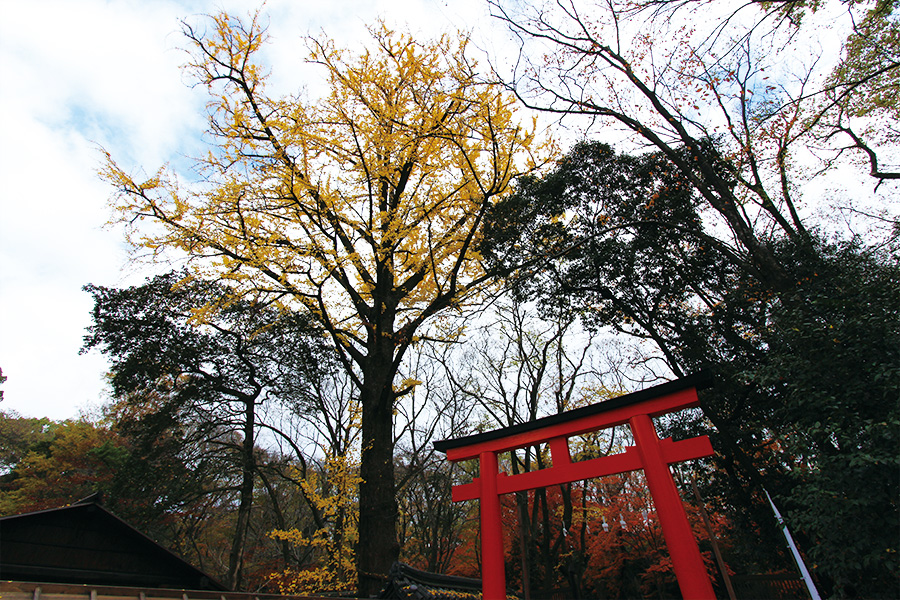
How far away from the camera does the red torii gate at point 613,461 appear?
3.52m

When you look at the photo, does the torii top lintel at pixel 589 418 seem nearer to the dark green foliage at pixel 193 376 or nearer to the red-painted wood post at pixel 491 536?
the red-painted wood post at pixel 491 536

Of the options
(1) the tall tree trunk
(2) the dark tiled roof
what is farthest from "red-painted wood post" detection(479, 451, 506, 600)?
(2) the dark tiled roof

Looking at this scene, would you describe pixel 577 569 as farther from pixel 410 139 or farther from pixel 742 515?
pixel 410 139

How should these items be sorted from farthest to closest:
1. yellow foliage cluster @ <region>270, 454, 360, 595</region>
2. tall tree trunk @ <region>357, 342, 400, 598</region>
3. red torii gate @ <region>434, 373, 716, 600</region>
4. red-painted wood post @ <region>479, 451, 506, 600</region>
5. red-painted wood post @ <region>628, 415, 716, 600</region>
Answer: yellow foliage cluster @ <region>270, 454, 360, 595</region> → tall tree trunk @ <region>357, 342, 400, 598</region> → red-painted wood post @ <region>479, 451, 506, 600</region> → red torii gate @ <region>434, 373, 716, 600</region> → red-painted wood post @ <region>628, 415, 716, 600</region>

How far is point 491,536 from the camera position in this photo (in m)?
4.52

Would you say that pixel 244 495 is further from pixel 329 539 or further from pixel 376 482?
pixel 376 482

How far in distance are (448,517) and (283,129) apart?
50.6 feet

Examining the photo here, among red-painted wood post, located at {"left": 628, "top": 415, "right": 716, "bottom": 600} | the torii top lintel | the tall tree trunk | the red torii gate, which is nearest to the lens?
red-painted wood post, located at {"left": 628, "top": 415, "right": 716, "bottom": 600}

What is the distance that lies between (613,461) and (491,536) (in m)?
1.61

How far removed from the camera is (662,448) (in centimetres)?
390

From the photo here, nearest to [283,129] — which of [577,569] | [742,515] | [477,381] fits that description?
[742,515]

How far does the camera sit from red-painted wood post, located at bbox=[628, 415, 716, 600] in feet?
11.0

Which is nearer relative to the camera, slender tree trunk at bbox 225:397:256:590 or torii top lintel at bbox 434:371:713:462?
torii top lintel at bbox 434:371:713:462

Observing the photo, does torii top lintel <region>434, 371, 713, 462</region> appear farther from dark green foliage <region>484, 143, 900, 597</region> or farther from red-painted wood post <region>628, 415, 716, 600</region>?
dark green foliage <region>484, 143, 900, 597</region>
